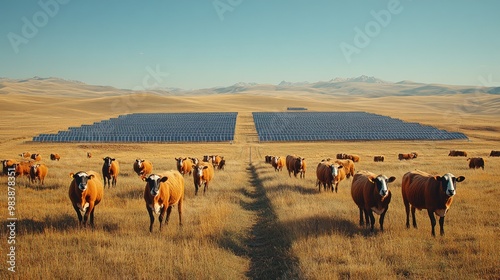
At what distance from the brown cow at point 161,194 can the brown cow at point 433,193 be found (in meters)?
8.00

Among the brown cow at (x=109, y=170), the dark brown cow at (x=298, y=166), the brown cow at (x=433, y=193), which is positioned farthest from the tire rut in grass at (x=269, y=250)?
the dark brown cow at (x=298, y=166)

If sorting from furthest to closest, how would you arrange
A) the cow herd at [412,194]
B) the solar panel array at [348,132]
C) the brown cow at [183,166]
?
1. the solar panel array at [348,132]
2. the brown cow at [183,166]
3. the cow herd at [412,194]

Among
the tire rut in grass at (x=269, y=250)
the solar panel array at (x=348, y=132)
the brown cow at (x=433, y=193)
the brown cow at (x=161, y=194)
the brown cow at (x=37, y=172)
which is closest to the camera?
the tire rut in grass at (x=269, y=250)

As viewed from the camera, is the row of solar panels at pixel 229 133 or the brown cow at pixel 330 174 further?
the row of solar panels at pixel 229 133

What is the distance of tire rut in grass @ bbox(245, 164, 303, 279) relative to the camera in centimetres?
858

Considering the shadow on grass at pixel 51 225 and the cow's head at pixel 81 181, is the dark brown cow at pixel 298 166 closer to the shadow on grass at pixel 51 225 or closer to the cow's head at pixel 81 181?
the shadow on grass at pixel 51 225

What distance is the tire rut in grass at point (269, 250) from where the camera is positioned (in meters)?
8.58

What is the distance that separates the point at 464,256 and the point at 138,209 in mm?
11141

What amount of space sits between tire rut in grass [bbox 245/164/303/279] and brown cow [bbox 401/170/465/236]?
4.42 meters

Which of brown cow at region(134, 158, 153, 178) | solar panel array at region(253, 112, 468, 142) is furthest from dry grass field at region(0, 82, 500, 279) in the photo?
solar panel array at region(253, 112, 468, 142)

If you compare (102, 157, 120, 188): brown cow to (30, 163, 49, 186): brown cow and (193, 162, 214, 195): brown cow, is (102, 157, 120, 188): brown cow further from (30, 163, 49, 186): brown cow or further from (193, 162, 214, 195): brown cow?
(193, 162, 214, 195): brown cow

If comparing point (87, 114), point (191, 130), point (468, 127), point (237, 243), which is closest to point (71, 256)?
point (237, 243)

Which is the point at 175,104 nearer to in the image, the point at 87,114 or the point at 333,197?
the point at 87,114

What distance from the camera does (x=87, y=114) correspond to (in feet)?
398
